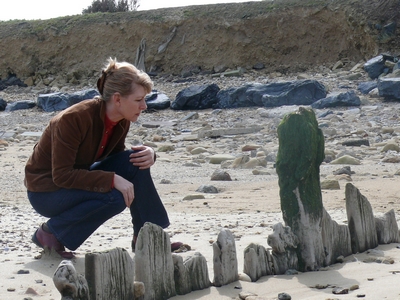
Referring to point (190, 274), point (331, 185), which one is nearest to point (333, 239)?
point (190, 274)

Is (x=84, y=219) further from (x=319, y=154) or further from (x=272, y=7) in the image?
(x=272, y=7)

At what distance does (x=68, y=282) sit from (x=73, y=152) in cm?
114

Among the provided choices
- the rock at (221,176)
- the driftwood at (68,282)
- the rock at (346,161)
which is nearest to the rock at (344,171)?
the rock at (346,161)

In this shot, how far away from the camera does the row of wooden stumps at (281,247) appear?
109 inches

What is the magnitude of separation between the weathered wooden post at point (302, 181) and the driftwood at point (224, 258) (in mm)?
432

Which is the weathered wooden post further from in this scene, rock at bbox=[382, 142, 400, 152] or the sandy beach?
rock at bbox=[382, 142, 400, 152]

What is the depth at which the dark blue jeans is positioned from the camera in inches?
146

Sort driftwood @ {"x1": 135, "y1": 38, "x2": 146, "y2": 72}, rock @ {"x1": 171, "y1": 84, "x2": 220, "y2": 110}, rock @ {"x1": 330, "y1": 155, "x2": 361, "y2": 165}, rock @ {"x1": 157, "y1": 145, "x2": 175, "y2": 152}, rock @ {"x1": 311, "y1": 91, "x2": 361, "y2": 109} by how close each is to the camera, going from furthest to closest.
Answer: driftwood @ {"x1": 135, "y1": 38, "x2": 146, "y2": 72}
rock @ {"x1": 171, "y1": 84, "x2": 220, "y2": 110}
rock @ {"x1": 311, "y1": 91, "x2": 361, "y2": 109}
rock @ {"x1": 157, "y1": 145, "x2": 175, "y2": 152}
rock @ {"x1": 330, "y1": 155, "x2": 361, "y2": 165}

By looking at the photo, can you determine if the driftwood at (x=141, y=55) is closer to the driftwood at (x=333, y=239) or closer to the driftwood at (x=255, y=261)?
the driftwood at (x=333, y=239)

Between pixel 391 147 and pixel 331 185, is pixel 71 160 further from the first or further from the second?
pixel 391 147

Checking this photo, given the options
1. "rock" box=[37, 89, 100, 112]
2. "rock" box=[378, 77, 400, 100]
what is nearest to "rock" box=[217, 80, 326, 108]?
"rock" box=[378, 77, 400, 100]

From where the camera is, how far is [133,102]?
365 centimetres

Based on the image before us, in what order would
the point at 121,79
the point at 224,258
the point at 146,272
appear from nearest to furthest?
the point at 146,272, the point at 224,258, the point at 121,79

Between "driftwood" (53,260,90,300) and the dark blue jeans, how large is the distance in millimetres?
1067
